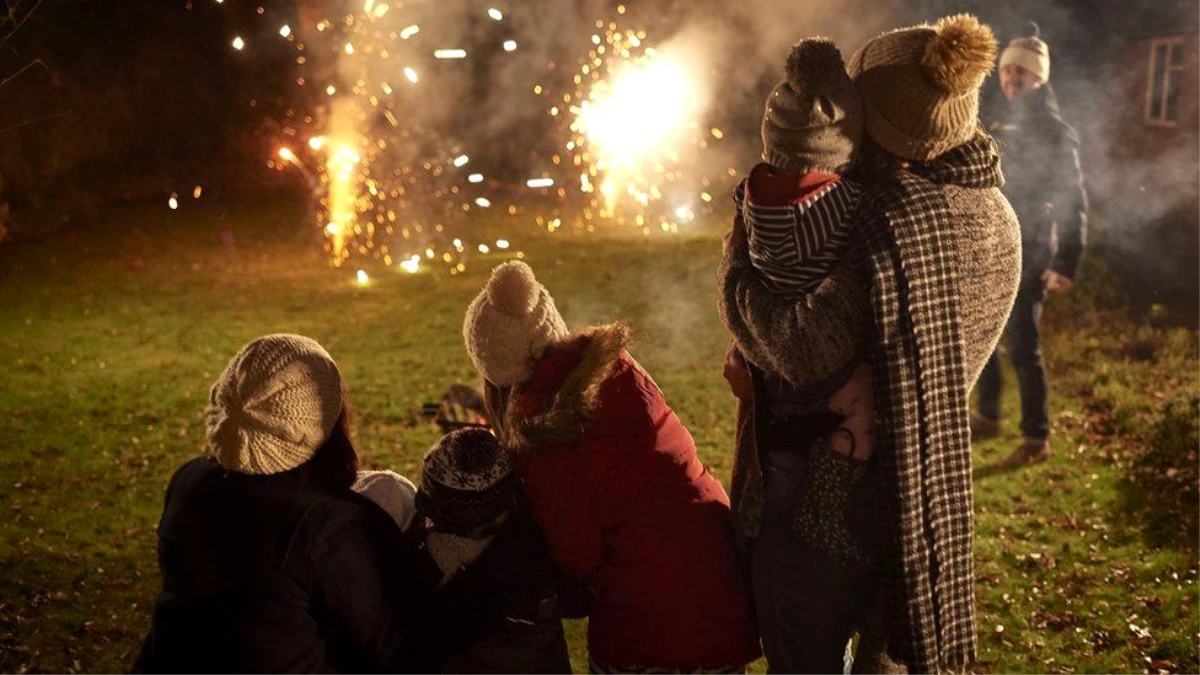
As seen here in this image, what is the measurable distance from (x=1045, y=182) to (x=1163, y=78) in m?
12.6

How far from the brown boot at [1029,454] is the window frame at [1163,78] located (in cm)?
1226

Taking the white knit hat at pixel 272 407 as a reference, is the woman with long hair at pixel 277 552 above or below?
below

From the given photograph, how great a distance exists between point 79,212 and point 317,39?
18.8ft

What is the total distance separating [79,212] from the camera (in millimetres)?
19734

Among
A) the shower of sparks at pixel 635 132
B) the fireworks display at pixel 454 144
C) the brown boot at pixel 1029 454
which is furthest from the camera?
the fireworks display at pixel 454 144

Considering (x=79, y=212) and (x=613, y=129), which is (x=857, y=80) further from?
(x=79, y=212)

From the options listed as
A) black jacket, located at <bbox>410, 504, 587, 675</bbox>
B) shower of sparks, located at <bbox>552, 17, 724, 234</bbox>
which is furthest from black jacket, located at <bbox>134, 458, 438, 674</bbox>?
shower of sparks, located at <bbox>552, 17, 724, 234</bbox>

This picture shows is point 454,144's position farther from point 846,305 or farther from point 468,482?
point 846,305

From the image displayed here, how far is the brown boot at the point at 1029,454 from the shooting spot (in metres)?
8.52

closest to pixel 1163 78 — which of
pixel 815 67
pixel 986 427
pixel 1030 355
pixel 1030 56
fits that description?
pixel 1030 56

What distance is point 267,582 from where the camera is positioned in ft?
9.80

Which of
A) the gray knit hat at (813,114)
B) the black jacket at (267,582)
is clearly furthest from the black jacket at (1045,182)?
the black jacket at (267,582)

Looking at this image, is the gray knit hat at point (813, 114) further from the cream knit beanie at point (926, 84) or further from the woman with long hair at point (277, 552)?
the woman with long hair at point (277, 552)

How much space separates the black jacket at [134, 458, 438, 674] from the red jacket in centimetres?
58
